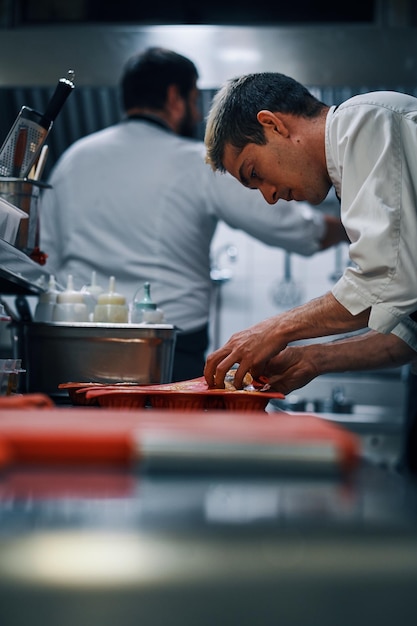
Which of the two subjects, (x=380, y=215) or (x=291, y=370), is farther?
(x=291, y=370)

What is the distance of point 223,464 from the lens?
1.65 ft

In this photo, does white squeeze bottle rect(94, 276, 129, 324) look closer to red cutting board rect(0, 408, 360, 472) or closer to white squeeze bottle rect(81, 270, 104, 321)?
white squeeze bottle rect(81, 270, 104, 321)

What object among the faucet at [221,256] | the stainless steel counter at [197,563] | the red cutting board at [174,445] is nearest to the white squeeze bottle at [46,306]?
the red cutting board at [174,445]

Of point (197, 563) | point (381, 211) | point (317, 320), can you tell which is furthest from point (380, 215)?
point (197, 563)

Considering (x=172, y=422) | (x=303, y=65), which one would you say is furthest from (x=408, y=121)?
(x=303, y=65)

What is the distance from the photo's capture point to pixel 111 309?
6.00ft

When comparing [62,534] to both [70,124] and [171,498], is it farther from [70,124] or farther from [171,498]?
[70,124]

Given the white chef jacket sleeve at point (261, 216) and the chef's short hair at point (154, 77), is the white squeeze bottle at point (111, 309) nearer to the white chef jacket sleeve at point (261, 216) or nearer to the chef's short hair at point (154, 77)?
the white chef jacket sleeve at point (261, 216)

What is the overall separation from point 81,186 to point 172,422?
2.19 metres

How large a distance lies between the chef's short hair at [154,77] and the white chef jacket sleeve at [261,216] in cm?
34

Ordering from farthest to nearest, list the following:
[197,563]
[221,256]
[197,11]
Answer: [221,256] → [197,11] → [197,563]

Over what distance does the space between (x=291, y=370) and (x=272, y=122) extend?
51 centimetres

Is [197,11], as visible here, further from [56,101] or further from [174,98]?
[56,101]

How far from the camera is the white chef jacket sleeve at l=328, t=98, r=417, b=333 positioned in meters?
1.51
